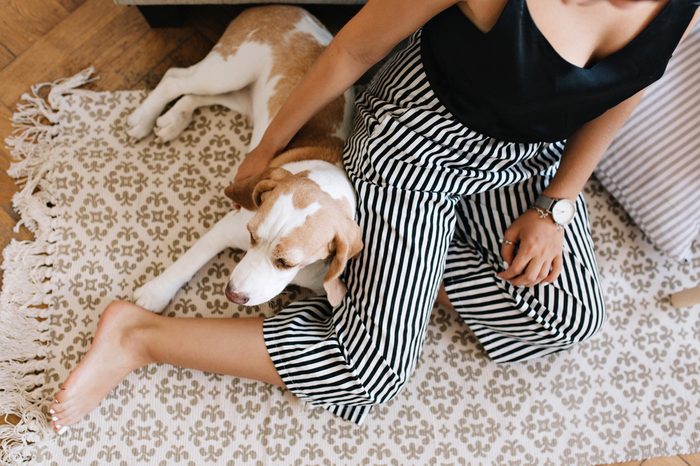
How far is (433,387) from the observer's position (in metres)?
1.69

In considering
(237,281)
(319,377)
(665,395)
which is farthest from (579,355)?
(237,281)

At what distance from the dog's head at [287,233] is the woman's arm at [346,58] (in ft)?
0.43

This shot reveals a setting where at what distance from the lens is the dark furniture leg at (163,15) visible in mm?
1803

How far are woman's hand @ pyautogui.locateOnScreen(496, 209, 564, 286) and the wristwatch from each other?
15mm

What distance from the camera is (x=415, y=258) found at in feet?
4.61

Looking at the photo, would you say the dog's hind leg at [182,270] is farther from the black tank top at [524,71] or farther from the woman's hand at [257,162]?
the black tank top at [524,71]

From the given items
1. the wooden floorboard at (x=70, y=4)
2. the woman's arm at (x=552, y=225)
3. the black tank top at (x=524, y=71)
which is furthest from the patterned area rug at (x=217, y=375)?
the black tank top at (x=524, y=71)

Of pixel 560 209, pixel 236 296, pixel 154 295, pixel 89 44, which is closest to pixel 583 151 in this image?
pixel 560 209

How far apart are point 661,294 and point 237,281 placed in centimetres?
134

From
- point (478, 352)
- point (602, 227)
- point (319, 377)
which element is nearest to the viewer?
point (319, 377)

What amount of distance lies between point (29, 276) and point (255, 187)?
0.82 metres

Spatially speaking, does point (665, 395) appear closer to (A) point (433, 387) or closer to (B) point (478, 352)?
(B) point (478, 352)

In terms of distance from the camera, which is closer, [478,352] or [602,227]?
[478,352]

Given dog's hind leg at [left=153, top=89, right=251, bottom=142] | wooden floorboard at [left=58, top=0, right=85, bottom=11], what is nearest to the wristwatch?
dog's hind leg at [left=153, top=89, right=251, bottom=142]
